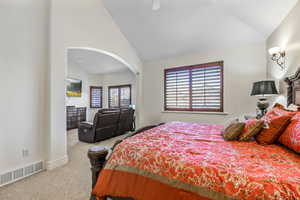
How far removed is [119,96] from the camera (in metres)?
7.18

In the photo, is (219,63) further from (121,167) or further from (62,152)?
(62,152)

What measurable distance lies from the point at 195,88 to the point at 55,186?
379 centimetres

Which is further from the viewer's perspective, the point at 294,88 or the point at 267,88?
the point at 267,88

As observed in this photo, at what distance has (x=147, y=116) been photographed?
5043mm

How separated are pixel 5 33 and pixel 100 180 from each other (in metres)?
2.52

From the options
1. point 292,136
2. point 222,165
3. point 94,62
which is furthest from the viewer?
point 94,62

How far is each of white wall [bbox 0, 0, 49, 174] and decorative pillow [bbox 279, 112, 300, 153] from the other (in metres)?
3.36

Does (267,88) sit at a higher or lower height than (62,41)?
lower

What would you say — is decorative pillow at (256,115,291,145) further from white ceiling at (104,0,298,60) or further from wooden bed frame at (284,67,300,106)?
white ceiling at (104,0,298,60)

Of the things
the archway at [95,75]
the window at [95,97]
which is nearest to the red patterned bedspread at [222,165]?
the archway at [95,75]

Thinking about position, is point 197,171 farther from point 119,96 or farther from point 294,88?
point 119,96

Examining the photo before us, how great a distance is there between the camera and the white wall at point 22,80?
2.11 metres

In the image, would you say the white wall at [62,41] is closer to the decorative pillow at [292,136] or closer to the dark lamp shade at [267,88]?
the decorative pillow at [292,136]

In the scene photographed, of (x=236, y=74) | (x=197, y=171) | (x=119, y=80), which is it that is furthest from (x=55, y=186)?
(x=119, y=80)
